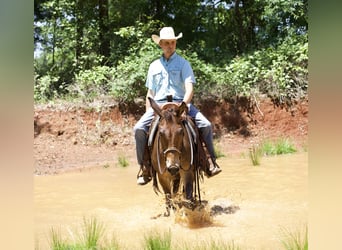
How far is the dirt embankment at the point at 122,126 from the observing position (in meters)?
7.67

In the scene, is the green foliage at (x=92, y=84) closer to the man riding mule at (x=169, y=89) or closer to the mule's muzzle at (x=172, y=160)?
the man riding mule at (x=169, y=89)

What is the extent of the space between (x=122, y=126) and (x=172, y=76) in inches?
177

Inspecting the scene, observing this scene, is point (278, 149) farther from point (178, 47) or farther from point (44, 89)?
point (44, 89)

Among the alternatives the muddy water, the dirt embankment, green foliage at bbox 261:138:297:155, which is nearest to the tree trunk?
the dirt embankment

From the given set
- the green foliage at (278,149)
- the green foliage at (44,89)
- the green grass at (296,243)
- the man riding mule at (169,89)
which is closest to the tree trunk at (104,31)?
the green foliage at (44,89)

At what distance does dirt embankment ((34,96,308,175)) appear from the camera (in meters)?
7.67

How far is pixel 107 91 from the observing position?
843 cm

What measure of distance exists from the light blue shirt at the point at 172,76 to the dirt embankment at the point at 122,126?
385 centimetres

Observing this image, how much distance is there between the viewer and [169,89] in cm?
372

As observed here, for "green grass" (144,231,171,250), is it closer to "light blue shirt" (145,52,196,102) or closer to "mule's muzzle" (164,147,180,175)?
"mule's muzzle" (164,147,180,175)

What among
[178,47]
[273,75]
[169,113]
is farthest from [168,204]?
[178,47]

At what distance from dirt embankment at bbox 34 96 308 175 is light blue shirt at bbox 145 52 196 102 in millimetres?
3850
